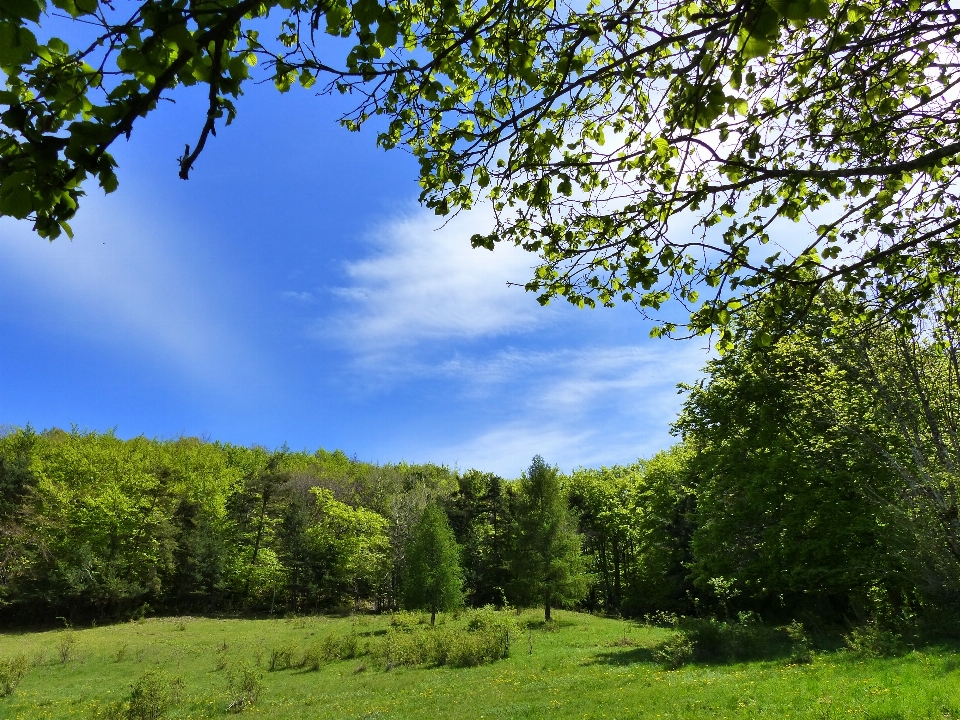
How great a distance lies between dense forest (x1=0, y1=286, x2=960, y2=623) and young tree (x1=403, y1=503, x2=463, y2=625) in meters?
0.21

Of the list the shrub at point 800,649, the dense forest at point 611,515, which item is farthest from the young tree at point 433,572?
the shrub at point 800,649

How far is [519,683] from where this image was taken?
48.0 feet

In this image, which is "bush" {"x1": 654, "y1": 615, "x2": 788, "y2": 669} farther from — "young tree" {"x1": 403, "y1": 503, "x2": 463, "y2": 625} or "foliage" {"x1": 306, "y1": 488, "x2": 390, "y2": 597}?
"foliage" {"x1": 306, "y1": 488, "x2": 390, "y2": 597}

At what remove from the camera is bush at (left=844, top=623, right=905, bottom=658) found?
11109 mm

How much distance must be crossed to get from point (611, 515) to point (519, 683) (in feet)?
87.9

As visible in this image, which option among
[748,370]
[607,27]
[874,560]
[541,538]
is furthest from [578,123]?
[541,538]

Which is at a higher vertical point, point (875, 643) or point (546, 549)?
point (546, 549)

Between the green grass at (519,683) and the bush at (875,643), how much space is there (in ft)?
1.51

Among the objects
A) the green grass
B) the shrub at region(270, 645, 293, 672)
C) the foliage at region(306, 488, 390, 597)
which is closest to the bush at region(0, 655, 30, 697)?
the green grass

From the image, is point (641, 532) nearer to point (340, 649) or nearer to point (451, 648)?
point (451, 648)

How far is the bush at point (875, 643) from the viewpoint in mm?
11109

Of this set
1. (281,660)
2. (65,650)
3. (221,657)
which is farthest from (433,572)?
(65,650)

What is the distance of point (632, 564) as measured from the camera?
135 ft

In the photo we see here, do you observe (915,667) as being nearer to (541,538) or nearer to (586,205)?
(586,205)
